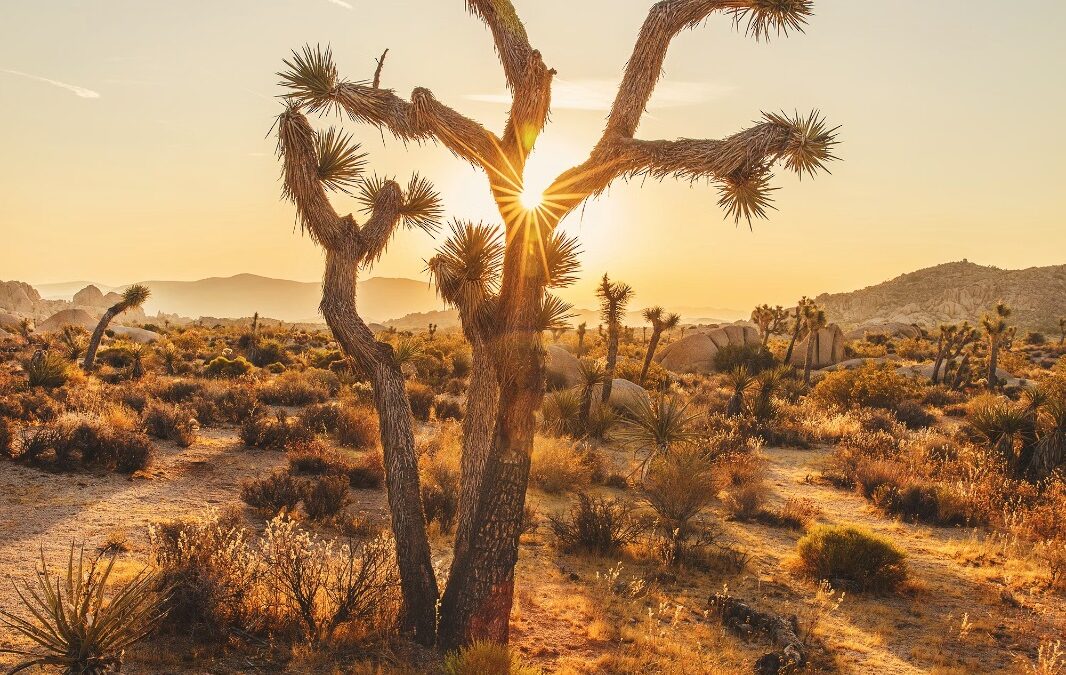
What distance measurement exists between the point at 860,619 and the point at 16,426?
15.4 meters

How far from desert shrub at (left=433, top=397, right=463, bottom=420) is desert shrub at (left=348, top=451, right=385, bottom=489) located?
242 inches

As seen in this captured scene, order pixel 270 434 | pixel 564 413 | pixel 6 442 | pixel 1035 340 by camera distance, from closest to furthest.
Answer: pixel 6 442 < pixel 270 434 < pixel 564 413 < pixel 1035 340

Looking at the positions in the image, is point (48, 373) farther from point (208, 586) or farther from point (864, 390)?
point (864, 390)

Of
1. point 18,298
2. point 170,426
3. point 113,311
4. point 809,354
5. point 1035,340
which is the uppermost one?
point 18,298

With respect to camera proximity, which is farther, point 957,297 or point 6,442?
point 957,297

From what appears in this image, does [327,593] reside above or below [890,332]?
below

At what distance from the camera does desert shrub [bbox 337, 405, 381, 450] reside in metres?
15.6

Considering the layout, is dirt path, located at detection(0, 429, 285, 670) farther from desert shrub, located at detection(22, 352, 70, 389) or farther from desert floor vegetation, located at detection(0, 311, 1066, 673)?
desert shrub, located at detection(22, 352, 70, 389)

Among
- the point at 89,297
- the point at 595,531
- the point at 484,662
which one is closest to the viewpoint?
the point at 484,662

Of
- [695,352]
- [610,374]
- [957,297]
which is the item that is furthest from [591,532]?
[957,297]

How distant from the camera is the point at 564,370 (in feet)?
90.5

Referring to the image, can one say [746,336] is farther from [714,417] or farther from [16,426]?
[16,426]

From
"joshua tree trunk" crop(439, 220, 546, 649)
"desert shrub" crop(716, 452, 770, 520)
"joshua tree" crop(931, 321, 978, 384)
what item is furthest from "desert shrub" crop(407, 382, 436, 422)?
"joshua tree" crop(931, 321, 978, 384)

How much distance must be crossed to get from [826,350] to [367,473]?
116ft
